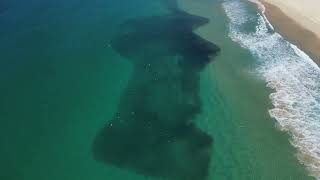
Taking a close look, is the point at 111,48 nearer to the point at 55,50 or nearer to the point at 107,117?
the point at 55,50

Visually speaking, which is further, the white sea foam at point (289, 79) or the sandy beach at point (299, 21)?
the sandy beach at point (299, 21)

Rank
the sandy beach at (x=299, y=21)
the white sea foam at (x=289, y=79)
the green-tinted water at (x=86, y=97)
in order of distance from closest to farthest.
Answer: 1. the green-tinted water at (x=86, y=97)
2. the white sea foam at (x=289, y=79)
3. the sandy beach at (x=299, y=21)

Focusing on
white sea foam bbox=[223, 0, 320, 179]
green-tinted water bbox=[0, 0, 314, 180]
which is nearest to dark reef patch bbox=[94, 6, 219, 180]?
green-tinted water bbox=[0, 0, 314, 180]

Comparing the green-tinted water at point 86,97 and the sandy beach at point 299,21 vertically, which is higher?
the sandy beach at point 299,21

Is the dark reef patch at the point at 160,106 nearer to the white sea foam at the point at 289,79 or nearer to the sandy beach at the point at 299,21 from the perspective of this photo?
the white sea foam at the point at 289,79

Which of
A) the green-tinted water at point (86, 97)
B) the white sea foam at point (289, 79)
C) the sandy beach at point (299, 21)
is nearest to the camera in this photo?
the green-tinted water at point (86, 97)

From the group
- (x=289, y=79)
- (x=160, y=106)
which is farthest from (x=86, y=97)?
(x=289, y=79)

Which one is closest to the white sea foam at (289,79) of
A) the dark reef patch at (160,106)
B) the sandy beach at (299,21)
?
the sandy beach at (299,21)
